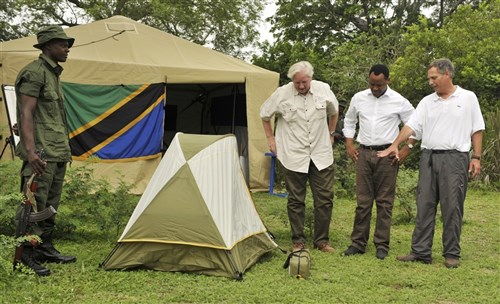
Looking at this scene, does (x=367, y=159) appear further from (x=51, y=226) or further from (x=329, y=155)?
(x=51, y=226)

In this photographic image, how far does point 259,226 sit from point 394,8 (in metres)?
20.3

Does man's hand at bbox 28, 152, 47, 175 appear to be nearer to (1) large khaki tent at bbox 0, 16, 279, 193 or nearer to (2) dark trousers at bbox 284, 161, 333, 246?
(2) dark trousers at bbox 284, 161, 333, 246

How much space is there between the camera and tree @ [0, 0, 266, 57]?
1966 centimetres

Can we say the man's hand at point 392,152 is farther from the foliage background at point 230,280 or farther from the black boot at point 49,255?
the black boot at point 49,255

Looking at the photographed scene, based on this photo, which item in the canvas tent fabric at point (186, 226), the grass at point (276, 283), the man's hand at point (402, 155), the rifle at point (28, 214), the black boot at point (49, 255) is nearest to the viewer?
the grass at point (276, 283)

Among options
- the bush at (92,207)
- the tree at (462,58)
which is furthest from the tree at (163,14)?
the bush at (92,207)

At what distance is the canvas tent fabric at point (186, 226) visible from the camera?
3.98m

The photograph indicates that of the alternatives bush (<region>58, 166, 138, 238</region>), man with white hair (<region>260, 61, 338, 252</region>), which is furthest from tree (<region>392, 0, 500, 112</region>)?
bush (<region>58, 166, 138, 238</region>)

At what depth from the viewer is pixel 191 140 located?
4.40 metres

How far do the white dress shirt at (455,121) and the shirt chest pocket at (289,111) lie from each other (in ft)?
3.69

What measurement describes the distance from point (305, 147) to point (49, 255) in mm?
2232

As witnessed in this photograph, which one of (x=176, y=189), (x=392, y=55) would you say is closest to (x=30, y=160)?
(x=176, y=189)

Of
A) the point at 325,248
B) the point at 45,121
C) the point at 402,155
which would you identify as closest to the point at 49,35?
the point at 45,121

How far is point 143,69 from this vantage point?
27.1 feet
